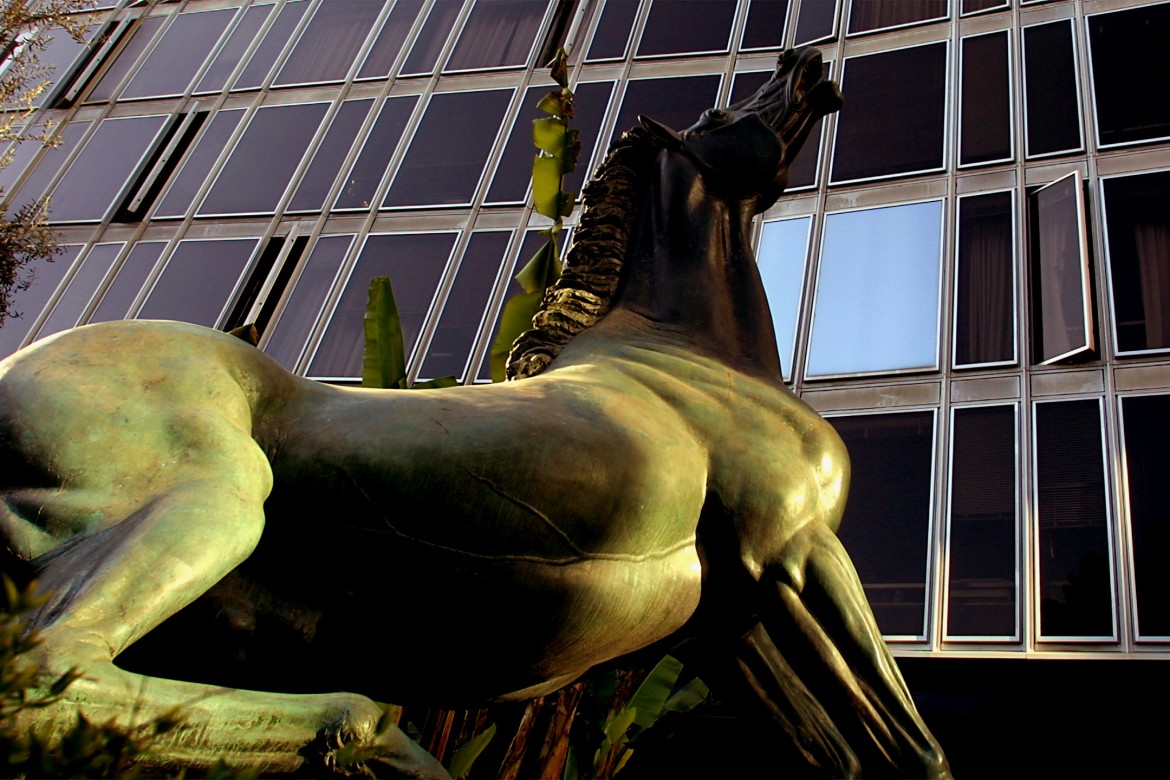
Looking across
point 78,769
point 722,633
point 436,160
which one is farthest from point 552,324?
point 436,160

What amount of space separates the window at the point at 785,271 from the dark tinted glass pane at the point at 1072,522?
306cm

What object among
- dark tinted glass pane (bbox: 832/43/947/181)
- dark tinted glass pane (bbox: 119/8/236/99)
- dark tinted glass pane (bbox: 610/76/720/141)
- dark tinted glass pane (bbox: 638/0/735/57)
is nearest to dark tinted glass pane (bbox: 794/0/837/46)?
dark tinted glass pane (bbox: 832/43/947/181)

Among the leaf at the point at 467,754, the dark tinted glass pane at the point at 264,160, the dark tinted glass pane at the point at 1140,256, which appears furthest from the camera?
the dark tinted glass pane at the point at 264,160

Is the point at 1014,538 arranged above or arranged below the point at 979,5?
below

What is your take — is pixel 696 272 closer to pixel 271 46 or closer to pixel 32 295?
pixel 32 295

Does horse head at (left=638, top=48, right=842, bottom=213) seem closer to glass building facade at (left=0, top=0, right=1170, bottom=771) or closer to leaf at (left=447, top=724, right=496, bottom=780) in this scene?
leaf at (left=447, top=724, right=496, bottom=780)

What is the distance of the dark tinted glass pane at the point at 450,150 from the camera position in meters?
18.2

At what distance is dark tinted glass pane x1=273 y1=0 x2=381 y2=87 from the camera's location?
20.7 metres

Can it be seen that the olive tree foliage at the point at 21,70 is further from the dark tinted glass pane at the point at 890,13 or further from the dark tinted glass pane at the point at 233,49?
the dark tinted glass pane at the point at 890,13

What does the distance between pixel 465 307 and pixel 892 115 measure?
21.0 feet

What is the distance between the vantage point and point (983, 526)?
12227 millimetres

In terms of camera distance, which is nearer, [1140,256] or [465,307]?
[1140,256]

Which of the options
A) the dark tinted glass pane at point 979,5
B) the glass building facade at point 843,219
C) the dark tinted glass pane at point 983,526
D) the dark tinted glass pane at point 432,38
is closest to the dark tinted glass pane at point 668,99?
the glass building facade at point 843,219

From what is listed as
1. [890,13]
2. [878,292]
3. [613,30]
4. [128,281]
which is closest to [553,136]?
[878,292]
